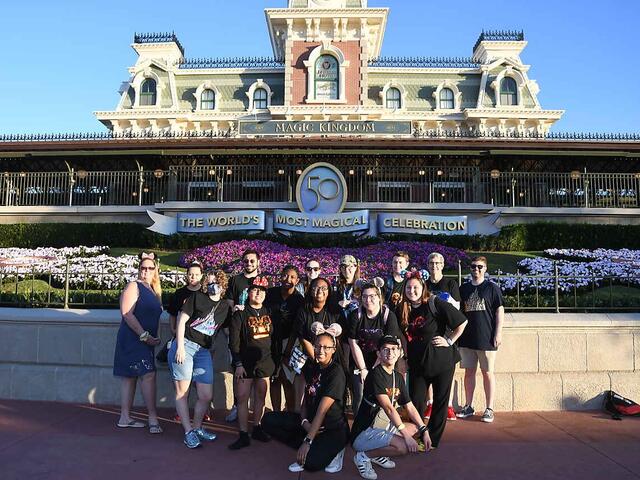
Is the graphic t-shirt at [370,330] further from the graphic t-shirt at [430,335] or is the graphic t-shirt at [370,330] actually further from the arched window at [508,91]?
the arched window at [508,91]

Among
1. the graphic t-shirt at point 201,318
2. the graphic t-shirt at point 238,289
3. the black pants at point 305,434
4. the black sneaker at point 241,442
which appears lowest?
the black sneaker at point 241,442

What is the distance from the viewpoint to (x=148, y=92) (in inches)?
1307

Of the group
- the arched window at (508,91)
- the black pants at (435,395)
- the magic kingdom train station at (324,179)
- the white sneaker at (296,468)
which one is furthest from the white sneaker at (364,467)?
the arched window at (508,91)

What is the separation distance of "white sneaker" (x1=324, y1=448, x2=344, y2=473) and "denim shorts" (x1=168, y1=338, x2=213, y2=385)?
1521 mm

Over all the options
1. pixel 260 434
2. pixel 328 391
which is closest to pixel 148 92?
pixel 260 434

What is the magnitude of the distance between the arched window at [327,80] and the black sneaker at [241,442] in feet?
94.5

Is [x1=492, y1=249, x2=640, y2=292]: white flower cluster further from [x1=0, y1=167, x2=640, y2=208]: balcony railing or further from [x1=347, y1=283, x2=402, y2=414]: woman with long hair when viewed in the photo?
[x1=347, y1=283, x2=402, y2=414]: woman with long hair

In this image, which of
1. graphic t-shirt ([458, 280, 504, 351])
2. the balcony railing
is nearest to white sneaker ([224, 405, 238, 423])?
graphic t-shirt ([458, 280, 504, 351])

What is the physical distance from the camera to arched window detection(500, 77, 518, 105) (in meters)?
32.3

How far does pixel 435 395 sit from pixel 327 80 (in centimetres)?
2925

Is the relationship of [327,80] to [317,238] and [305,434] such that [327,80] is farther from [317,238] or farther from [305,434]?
[305,434]

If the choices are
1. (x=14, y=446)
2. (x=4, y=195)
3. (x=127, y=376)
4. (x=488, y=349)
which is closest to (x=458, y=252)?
(x=488, y=349)

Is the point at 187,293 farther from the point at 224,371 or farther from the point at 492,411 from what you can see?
the point at 492,411

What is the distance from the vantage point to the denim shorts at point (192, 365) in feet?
15.3
